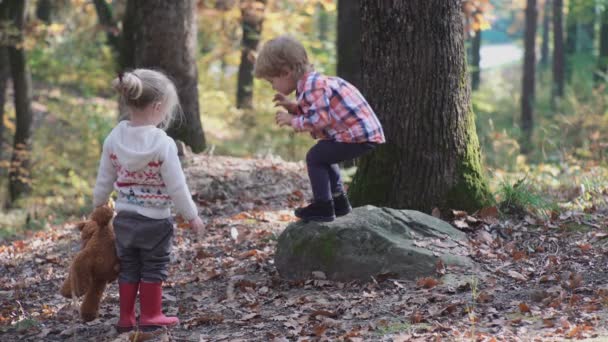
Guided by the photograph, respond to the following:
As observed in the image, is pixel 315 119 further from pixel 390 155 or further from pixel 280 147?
pixel 280 147

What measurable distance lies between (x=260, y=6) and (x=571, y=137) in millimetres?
8743


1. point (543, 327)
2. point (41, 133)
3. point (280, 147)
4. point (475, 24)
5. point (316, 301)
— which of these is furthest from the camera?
point (41, 133)

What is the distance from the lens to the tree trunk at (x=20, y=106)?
577 inches

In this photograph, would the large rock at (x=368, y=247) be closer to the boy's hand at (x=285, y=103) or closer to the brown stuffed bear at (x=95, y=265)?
the boy's hand at (x=285, y=103)

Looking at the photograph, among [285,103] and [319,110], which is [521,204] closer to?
[319,110]

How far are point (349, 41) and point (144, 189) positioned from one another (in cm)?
730

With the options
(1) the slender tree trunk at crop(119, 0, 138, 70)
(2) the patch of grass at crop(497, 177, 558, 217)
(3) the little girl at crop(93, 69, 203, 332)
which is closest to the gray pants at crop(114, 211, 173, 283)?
(3) the little girl at crop(93, 69, 203, 332)

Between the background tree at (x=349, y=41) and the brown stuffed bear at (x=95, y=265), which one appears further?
the background tree at (x=349, y=41)

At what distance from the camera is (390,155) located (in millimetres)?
6621

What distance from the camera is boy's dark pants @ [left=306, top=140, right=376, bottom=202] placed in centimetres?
557

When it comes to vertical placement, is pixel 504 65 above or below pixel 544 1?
below

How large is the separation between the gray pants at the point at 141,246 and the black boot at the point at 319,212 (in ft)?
4.19

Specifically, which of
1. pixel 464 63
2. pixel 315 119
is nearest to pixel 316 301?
pixel 315 119

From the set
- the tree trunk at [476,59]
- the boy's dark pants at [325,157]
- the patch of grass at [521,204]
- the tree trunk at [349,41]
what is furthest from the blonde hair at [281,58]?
the tree trunk at [476,59]
